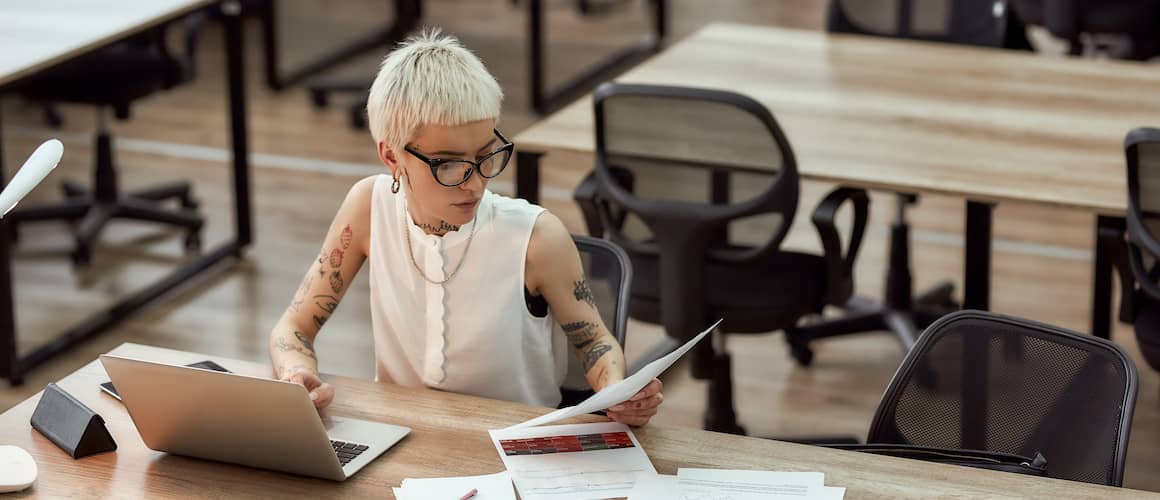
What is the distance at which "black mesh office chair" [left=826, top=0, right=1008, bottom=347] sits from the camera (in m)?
4.13

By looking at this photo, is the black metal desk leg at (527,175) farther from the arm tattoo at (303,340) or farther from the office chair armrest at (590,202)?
the arm tattoo at (303,340)

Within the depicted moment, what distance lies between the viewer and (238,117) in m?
4.76

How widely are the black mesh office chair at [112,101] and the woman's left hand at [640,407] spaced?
2764mm

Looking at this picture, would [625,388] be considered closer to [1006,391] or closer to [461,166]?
[461,166]

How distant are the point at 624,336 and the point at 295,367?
0.55 m

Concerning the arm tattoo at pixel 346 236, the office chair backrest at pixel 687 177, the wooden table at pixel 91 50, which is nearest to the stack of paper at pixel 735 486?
the arm tattoo at pixel 346 236

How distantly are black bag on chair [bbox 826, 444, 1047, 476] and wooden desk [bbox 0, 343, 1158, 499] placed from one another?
0.06m

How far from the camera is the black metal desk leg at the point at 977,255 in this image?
343cm

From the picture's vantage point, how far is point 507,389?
2391mm

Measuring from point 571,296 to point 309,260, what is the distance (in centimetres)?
263

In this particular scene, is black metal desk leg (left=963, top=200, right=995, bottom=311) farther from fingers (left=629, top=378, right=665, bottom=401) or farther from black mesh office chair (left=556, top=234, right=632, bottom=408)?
fingers (left=629, top=378, right=665, bottom=401)

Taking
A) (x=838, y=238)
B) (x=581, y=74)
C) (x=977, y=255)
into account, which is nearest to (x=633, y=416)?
(x=838, y=238)

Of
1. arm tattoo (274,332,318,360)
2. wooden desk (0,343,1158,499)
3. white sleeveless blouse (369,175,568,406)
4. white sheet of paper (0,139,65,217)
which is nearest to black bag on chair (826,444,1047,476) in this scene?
wooden desk (0,343,1158,499)

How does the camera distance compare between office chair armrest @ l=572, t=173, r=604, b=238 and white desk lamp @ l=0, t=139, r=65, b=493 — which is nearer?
white desk lamp @ l=0, t=139, r=65, b=493
